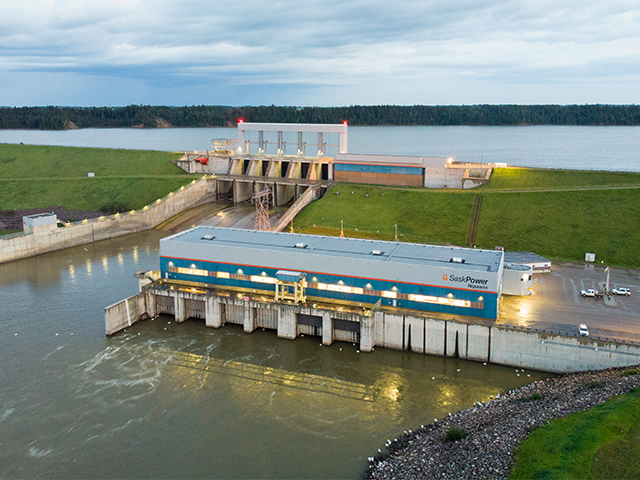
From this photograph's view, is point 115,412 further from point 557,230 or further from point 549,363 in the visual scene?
point 557,230

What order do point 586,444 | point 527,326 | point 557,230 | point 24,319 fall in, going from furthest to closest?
1. point 557,230
2. point 24,319
3. point 527,326
4. point 586,444

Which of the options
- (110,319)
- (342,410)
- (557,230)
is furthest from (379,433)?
(557,230)

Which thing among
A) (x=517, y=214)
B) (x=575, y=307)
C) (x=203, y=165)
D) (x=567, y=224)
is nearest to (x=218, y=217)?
(x=203, y=165)

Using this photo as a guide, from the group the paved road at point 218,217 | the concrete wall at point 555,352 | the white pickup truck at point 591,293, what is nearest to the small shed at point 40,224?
the paved road at point 218,217

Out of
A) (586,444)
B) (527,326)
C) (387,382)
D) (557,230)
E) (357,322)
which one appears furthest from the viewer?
(557,230)

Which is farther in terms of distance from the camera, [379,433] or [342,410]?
[342,410]

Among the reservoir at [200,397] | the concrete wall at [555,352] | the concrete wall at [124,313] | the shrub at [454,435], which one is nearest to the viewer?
the shrub at [454,435]

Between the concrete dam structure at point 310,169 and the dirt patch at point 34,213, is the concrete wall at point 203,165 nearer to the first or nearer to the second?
the concrete dam structure at point 310,169
